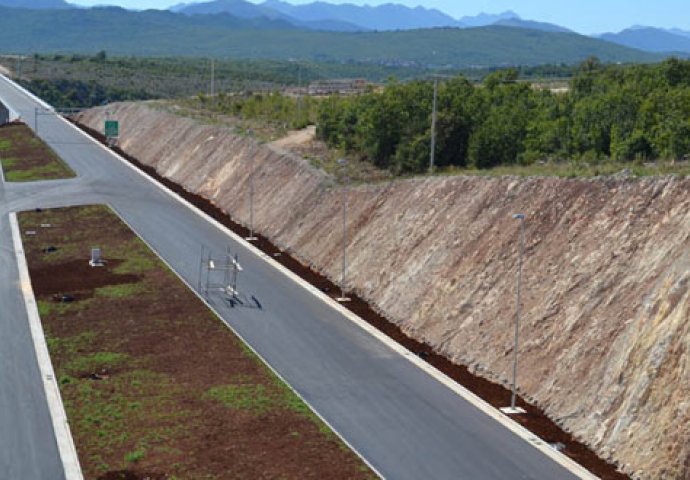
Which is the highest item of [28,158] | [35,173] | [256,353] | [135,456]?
[28,158]

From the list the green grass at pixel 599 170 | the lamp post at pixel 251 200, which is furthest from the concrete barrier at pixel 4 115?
the green grass at pixel 599 170

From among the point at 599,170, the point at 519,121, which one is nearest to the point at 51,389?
the point at 599,170

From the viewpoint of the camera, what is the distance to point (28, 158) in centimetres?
8712

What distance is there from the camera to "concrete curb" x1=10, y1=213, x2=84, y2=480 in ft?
85.5

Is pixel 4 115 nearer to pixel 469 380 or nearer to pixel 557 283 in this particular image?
pixel 469 380

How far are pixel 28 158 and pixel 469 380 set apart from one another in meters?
66.5

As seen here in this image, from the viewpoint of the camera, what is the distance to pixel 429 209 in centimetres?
4503

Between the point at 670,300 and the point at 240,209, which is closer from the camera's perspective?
the point at 670,300

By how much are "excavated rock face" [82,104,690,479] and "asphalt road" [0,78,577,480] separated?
8.17 feet

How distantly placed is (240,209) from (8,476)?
39.3 m

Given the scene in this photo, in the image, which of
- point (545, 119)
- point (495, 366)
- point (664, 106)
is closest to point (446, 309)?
point (495, 366)

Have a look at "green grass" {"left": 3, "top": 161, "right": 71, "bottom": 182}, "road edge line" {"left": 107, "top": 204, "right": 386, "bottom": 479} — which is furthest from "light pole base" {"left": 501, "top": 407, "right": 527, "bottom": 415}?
"green grass" {"left": 3, "top": 161, "right": 71, "bottom": 182}

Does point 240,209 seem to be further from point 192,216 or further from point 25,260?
point 25,260

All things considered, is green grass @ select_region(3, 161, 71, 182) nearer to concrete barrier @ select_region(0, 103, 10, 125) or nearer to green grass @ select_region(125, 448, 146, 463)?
concrete barrier @ select_region(0, 103, 10, 125)
